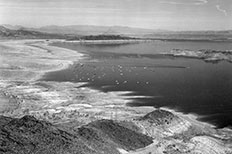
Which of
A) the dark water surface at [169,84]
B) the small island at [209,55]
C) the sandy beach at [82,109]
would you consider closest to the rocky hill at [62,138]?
the sandy beach at [82,109]

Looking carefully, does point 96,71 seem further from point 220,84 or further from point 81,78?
point 220,84

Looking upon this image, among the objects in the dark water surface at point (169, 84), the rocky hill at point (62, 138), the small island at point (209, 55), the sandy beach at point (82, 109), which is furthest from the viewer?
the small island at point (209, 55)

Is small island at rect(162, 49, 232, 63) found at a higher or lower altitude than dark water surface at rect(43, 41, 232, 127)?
lower

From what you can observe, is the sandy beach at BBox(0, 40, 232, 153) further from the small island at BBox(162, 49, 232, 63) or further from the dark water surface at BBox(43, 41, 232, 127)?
the small island at BBox(162, 49, 232, 63)

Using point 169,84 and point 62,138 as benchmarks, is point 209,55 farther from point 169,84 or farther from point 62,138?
point 62,138

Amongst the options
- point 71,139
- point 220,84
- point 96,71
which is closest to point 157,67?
point 96,71

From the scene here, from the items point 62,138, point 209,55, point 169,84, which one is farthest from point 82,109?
point 209,55

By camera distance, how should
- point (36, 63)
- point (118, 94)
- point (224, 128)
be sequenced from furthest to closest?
point (36, 63) → point (118, 94) → point (224, 128)

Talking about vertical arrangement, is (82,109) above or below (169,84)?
above

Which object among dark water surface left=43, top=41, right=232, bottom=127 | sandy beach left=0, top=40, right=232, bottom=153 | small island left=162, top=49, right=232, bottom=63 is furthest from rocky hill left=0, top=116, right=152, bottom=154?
small island left=162, top=49, right=232, bottom=63

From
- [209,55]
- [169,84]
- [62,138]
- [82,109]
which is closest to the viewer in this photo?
[62,138]

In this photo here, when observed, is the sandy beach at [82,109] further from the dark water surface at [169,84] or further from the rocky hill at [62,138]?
the dark water surface at [169,84]
